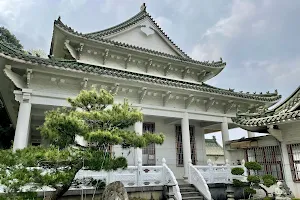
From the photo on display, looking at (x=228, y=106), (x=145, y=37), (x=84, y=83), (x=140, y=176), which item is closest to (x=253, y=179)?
(x=140, y=176)

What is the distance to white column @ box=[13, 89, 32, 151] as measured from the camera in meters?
7.55

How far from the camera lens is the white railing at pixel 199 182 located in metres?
8.46

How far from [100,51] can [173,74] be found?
13.8 feet

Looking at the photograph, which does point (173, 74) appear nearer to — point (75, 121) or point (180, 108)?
point (180, 108)

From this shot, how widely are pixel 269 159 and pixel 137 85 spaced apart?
5.32 meters

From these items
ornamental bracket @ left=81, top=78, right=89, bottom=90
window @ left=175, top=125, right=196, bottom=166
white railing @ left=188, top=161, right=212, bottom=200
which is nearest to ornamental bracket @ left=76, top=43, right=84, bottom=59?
ornamental bracket @ left=81, top=78, right=89, bottom=90

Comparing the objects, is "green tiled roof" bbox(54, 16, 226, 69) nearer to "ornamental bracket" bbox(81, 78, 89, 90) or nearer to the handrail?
"ornamental bracket" bbox(81, 78, 89, 90)

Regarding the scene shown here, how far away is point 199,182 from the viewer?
354 inches

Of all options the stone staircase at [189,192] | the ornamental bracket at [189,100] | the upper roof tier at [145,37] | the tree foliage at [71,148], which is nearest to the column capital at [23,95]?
the tree foliage at [71,148]

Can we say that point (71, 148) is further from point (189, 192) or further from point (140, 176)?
point (189, 192)

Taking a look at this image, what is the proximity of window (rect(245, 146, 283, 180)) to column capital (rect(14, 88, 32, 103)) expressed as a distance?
7954 mm

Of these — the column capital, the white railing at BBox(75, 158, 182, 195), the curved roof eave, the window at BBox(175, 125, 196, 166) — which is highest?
the curved roof eave

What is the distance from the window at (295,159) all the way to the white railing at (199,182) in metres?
2.72

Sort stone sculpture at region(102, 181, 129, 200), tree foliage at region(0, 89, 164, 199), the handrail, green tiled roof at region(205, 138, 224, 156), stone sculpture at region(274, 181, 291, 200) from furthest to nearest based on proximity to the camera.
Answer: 1. green tiled roof at region(205, 138, 224, 156)
2. the handrail
3. stone sculpture at region(274, 181, 291, 200)
4. stone sculpture at region(102, 181, 129, 200)
5. tree foliage at region(0, 89, 164, 199)
